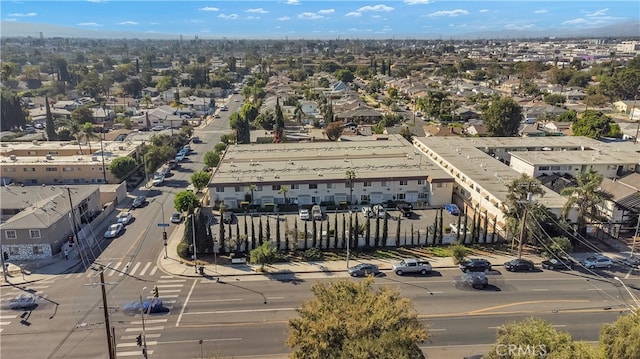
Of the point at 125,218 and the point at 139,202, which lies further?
the point at 139,202

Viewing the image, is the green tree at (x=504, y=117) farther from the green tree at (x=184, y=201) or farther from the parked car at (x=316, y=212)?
the green tree at (x=184, y=201)

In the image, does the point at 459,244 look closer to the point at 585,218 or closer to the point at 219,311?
the point at 585,218

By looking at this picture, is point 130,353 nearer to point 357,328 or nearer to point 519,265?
point 357,328

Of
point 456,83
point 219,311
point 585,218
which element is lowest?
point 219,311

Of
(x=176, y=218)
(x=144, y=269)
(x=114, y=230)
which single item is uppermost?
(x=176, y=218)

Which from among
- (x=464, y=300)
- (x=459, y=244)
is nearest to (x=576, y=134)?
(x=459, y=244)

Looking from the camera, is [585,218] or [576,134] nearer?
[585,218]

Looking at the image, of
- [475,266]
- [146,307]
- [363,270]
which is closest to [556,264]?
[475,266]
